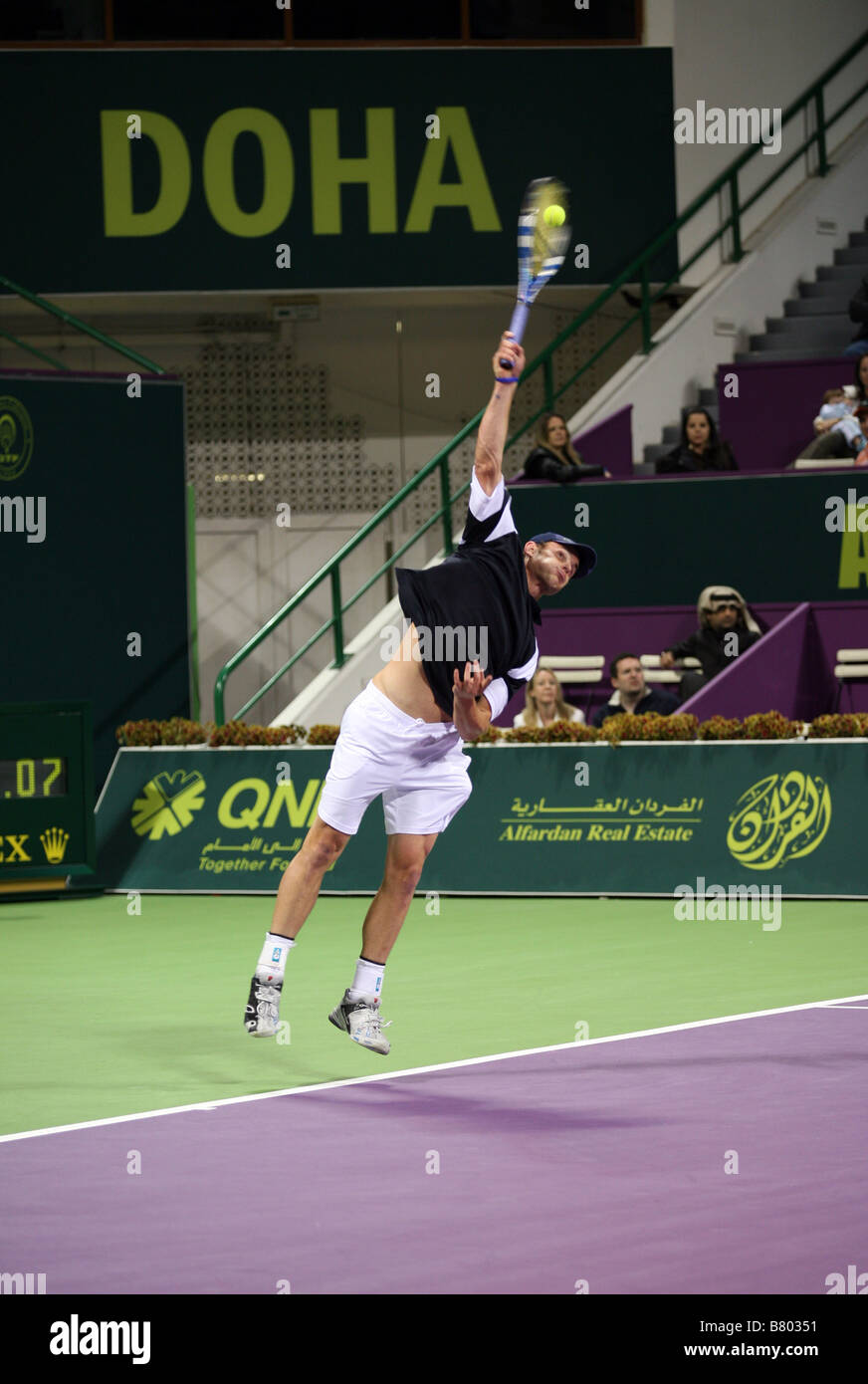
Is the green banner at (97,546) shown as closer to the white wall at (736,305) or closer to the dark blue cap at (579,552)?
the white wall at (736,305)

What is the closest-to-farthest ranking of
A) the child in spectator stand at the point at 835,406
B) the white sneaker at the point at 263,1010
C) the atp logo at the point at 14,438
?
the white sneaker at the point at 263,1010 → the atp logo at the point at 14,438 → the child in spectator stand at the point at 835,406

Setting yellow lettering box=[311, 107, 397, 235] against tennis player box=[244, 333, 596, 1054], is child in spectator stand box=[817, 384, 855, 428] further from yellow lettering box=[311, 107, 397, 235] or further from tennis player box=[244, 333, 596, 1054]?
tennis player box=[244, 333, 596, 1054]

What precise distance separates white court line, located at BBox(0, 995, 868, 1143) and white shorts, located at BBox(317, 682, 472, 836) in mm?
887

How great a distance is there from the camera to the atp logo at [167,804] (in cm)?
1588

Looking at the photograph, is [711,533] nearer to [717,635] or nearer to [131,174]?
[717,635]

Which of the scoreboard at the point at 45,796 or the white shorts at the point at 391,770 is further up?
the white shorts at the point at 391,770

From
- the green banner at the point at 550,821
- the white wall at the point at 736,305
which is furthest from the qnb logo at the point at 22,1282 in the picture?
the white wall at the point at 736,305

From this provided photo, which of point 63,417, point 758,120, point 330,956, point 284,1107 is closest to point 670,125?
point 758,120

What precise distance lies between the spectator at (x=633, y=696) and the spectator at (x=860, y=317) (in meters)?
5.71

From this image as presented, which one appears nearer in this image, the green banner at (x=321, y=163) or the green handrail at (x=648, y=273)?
the green handrail at (x=648, y=273)

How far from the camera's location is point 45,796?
15516 mm

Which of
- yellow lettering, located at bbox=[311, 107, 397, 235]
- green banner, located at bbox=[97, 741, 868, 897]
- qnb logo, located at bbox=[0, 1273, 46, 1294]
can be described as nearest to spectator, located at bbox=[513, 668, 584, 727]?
green banner, located at bbox=[97, 741, 868, 897]

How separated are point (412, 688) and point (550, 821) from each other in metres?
6.81

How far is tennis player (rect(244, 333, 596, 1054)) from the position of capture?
7676 millimetres
